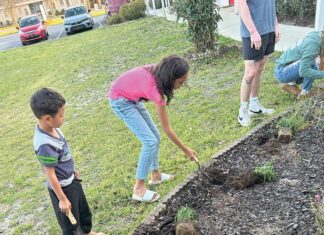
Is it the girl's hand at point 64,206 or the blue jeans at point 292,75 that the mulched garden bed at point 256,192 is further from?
the blue jeans at point 292,75

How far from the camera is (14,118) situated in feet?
20.7

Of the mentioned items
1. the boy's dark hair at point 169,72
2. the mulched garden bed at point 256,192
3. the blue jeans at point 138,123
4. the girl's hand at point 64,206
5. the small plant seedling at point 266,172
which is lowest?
the mulched garden bed at point 256,192

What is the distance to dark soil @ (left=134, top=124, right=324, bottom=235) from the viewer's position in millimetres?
2336

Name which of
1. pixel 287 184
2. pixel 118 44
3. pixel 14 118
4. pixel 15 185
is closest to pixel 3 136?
pixel 14 118

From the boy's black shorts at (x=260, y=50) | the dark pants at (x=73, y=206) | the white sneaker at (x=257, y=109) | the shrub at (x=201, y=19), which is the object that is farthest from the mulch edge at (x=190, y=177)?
the shrub at (x=201, y=19)

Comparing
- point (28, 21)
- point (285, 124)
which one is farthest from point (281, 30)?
point (28, 21)

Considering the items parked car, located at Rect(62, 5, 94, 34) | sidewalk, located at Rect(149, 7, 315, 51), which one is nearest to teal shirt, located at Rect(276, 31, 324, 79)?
sidewalk, located at Rect(149, 7, 315, 51)

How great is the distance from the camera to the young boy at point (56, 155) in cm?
207

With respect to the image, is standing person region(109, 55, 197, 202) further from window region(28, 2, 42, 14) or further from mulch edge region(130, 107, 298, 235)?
window region(28, 2, 42, 14)

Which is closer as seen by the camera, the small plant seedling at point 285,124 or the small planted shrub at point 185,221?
the small planted shrub at point 185,221

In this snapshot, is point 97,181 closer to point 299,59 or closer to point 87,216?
point 87,216

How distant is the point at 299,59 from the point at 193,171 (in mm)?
2303

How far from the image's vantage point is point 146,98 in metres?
2.71

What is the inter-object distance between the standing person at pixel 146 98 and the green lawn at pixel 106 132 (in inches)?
18.0
